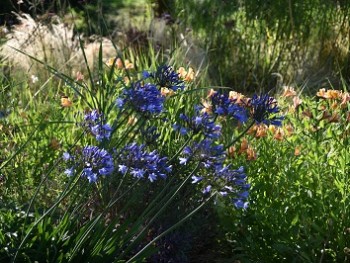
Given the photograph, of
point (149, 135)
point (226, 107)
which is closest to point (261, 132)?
point (149, 135)

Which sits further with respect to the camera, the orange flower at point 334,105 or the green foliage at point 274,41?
the green foliage at point 274,41

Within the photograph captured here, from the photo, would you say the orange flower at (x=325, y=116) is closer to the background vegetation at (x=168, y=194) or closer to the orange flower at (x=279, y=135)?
the background vegetation at (x=168, y=194)

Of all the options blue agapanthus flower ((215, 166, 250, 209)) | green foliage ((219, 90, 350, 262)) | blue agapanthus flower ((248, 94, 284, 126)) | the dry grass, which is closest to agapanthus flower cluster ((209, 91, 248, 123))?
blue agapanthus flower ((248, 94, 284, 126))

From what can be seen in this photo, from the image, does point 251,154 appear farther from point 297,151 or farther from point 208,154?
point 208,154

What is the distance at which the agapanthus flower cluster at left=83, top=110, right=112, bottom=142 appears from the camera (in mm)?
2719

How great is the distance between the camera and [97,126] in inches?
108

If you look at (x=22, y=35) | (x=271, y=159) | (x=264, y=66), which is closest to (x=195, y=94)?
(x=271, y=159)

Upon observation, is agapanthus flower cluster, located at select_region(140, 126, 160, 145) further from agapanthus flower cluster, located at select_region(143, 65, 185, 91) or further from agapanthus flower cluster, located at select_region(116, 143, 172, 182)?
agapanthus flower cluster, located at select_region(143, 65, 185, 91)

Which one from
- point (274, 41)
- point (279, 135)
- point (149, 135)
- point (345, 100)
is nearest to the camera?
point (149, 135)

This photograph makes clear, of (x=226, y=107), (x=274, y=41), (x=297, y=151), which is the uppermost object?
(x=226, y=107)

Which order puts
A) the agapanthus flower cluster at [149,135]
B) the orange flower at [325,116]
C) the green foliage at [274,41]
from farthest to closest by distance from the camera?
the green foliage at [274,41]
the orange flower at [325,116]
the agapanthus flower cluster at [149,135]

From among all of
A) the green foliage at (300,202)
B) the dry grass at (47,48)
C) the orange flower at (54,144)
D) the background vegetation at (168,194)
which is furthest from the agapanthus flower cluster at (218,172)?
the dry grass at (47,48)

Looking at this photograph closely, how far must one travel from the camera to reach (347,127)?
367cm

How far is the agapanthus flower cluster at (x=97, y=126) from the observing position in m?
2.72
